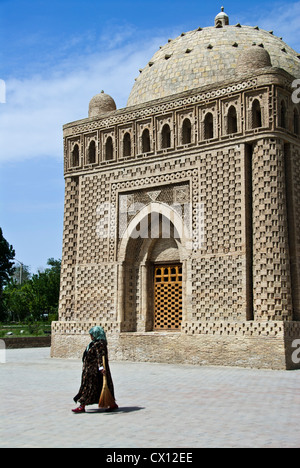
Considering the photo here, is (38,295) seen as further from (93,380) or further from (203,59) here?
(93,380)

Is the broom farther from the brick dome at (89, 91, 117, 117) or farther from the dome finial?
the dome finial

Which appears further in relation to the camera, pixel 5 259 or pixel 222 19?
pixel 5 259

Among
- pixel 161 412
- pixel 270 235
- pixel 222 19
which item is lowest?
pixel 161 412

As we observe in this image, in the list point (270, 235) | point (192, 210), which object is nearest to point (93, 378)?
point (270, 235)

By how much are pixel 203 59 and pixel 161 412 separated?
12.2 meters

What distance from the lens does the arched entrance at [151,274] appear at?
50.0 ft

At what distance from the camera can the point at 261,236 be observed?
13.0 m

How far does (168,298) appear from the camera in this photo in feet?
50.3

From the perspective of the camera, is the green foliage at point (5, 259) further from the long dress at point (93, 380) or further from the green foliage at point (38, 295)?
the long dress at point (93, 380)

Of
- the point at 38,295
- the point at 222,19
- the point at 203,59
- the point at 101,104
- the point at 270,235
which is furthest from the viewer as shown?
the point at 38,295

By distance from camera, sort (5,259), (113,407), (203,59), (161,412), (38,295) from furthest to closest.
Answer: (5,259) → (38,295) → (203,59) → (113,407) → (161,412)

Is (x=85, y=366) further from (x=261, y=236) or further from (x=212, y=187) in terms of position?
(x=212, y=187)

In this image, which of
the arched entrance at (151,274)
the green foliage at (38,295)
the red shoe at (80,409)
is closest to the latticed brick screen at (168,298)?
the arched entrance at (151,274)

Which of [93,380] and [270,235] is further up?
[270,235]
